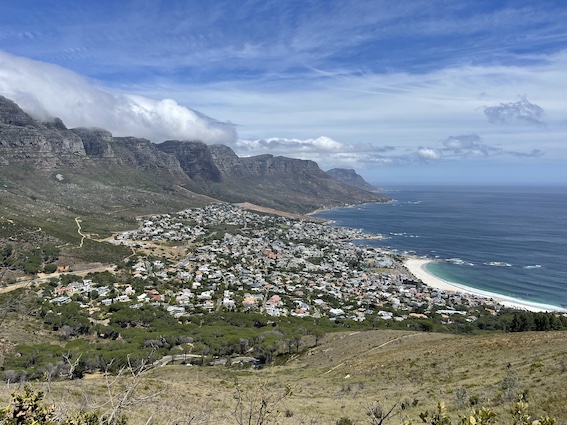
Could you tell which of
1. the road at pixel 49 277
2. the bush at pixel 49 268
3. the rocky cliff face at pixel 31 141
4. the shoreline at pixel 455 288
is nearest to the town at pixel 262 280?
the shoreline at pixel 455 288

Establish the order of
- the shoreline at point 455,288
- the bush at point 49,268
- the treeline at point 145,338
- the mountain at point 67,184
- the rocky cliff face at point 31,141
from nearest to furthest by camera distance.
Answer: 1. the treeline at point 145,338
2. the bush at point 49,268
3. the shoreline at point 455,288
4. the mountain at point 67,184
5. the rocky cliff face at point 31,141

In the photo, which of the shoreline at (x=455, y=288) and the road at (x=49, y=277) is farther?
the shoreline at (x=455, y=288)

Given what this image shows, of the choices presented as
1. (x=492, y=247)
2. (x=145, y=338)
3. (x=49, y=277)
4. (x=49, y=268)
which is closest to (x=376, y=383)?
(x=145, y=338)

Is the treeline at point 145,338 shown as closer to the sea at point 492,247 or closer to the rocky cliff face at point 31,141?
the sea at point 492,247

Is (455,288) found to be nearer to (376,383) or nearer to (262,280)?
(262,280)

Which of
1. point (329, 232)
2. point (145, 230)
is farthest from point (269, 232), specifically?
point (145, 230)

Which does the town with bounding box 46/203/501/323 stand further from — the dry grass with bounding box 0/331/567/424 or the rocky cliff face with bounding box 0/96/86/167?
the rocky cliff face with bounding box 0/96/86/167
